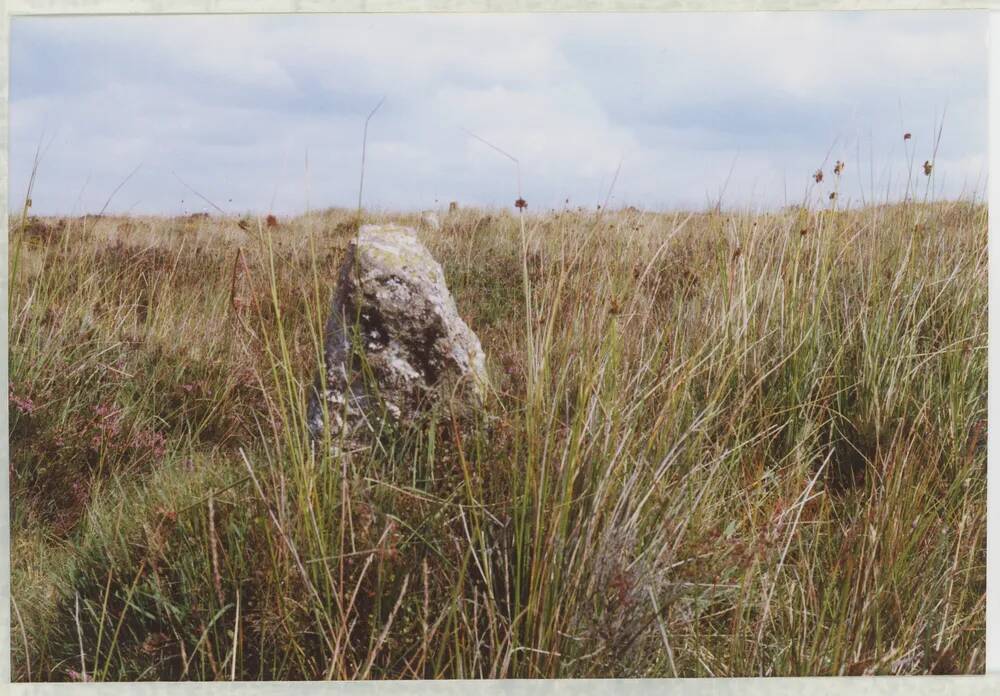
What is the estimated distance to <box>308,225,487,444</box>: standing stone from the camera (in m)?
2.20

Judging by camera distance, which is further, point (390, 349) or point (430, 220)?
point (430, 220)

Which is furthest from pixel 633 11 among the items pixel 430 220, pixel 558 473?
pixel 558 473

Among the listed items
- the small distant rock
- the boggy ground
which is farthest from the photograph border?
the small distant rock

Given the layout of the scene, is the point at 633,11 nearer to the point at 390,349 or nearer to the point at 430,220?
the point at 430,220

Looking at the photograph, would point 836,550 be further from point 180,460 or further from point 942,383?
point 180,460

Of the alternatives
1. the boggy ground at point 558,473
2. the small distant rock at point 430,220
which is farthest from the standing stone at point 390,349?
the small distant rock at point 430,220

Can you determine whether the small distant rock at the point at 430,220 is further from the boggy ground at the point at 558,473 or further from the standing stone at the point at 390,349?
the standing stone at the point at 390,349

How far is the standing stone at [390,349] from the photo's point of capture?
86.5 inches

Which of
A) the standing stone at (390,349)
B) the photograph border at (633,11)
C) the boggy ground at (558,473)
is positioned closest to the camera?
the boggy ground at (558,473)

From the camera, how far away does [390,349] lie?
2219mm

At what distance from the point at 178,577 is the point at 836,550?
5.50 ft

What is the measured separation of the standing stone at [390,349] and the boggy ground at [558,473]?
104 millimetres

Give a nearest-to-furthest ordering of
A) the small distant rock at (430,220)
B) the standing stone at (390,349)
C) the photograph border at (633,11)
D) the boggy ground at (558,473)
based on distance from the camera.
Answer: the boggy ground at (558,473) → the photograph border at (633,11) → the standing stone at (390,349) → the small distant rock at (430,220)

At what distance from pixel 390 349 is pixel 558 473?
65 centimetres
